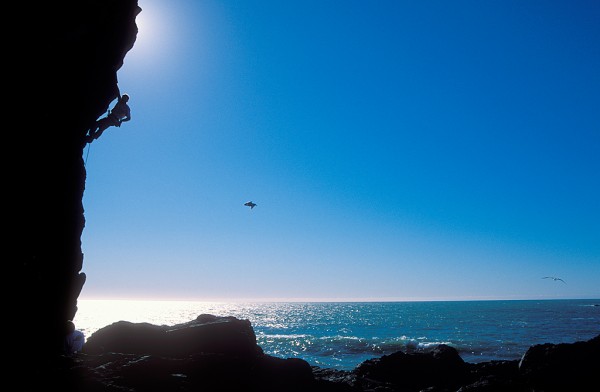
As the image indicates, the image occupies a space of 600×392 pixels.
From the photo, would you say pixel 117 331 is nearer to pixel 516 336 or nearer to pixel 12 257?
pixel 12 257

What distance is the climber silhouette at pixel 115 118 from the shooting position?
1554 cm

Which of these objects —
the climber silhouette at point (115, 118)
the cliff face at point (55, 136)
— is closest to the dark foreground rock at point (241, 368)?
the cliff face at point (55, 136)

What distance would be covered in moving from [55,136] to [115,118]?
379 centimetres

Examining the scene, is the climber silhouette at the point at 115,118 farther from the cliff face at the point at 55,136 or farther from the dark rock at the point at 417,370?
the dark rock at the point at 417,370

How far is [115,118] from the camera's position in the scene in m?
15.7

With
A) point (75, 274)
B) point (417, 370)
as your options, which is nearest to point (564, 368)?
point (417, 370)

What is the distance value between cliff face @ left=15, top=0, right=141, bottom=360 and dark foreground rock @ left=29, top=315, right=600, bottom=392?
2350 mm

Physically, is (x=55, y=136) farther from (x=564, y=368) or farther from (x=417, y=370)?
(x=564, y=368)

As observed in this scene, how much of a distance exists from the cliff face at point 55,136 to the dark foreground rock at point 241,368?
235cm

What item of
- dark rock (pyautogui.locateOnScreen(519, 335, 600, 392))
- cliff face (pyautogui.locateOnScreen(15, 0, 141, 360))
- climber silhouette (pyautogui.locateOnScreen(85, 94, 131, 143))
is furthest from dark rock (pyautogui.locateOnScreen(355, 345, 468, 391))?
climber silhouette (pyautogui.locateOnScreen(85, 94, 131, 143))

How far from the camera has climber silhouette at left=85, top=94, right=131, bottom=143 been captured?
15539mm

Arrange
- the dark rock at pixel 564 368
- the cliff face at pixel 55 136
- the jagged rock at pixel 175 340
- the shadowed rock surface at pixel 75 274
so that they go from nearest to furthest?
the shadowed rock surface at pixel 75 274 < the cliff face at pixel 55 136 < the dark rock at pixel 564 368 < the jagged rock at pixel 175 340

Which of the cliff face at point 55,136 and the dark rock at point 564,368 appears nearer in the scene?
the cliff face at point 55,136

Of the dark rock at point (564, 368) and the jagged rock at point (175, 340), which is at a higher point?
the jagged rock at point (175, 340)
